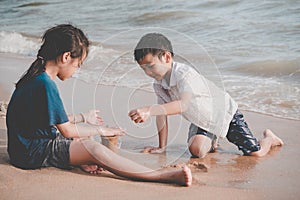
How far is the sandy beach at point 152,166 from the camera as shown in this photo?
2625 mm

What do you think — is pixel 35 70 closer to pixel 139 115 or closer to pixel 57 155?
pixel 57 155

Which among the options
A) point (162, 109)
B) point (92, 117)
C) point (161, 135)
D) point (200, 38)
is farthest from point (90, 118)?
point (200, 38)

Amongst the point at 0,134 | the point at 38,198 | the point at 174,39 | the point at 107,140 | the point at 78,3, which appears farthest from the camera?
the point at 78,3

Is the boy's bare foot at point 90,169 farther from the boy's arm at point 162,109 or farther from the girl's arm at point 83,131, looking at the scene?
the boy's arm at point 162,109

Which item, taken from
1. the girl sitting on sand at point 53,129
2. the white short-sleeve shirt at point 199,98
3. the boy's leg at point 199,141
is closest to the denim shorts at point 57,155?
the girl sitting on sand at point 53,129

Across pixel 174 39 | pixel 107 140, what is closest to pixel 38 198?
pixel 107 140

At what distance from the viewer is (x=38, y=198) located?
2498mm

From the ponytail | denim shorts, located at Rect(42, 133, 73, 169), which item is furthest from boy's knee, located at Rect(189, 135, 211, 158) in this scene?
the ponytail

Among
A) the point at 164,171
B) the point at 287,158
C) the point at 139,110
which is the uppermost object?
the point at 139,110

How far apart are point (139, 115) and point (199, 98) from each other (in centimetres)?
59

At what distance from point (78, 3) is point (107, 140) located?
37.3ft

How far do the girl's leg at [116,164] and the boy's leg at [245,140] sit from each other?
0.95m

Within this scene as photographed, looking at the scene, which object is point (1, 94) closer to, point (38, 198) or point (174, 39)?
point (174, 39)

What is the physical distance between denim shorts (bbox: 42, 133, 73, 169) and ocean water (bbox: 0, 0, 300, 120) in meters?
0.46
